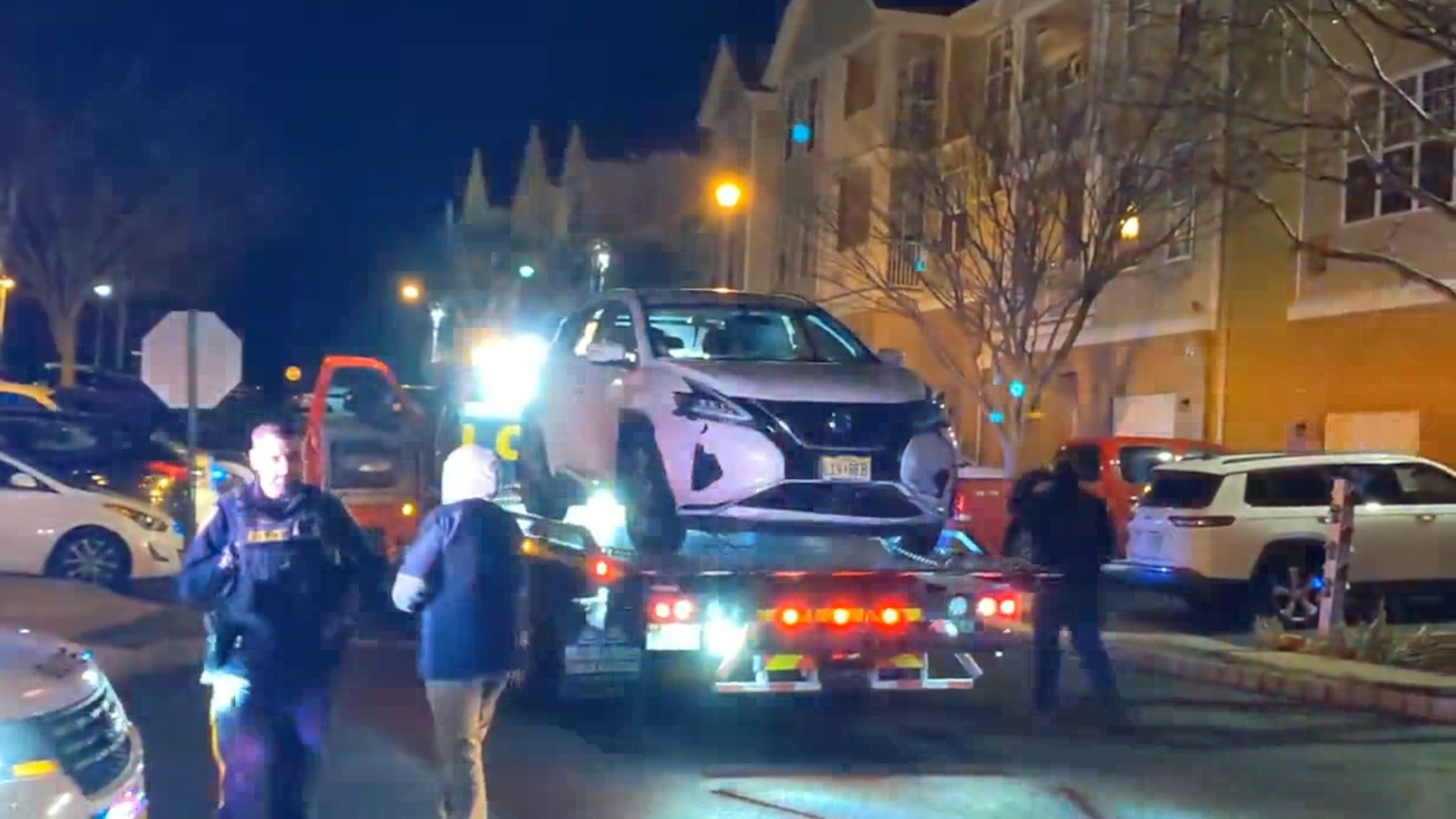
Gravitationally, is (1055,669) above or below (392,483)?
below

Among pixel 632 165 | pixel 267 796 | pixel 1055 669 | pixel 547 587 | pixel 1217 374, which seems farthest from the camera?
pixel 632 165

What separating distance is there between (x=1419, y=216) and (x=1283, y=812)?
1479cm

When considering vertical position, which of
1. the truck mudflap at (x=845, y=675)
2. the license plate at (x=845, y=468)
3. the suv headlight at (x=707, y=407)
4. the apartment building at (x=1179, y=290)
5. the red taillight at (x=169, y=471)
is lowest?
the truck mudflap at (x=845, y=675)

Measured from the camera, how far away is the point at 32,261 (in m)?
38.8

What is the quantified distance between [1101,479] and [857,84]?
18408mm

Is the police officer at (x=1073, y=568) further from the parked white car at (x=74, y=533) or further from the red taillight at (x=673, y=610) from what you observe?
the parked white car at (x=74, y=533)

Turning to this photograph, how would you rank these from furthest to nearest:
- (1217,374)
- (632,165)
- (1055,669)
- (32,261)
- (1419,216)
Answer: (632,165) → (32,261) → (1217,374) → (1419,216) → (1055,669)

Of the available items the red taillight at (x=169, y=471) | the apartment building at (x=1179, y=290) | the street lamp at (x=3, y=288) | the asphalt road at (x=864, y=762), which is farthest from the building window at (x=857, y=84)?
the asphalt road at (x=864, y=762)

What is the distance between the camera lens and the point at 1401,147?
63.1 ft

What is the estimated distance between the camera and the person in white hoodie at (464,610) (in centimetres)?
676

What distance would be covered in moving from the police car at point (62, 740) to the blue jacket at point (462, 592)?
1.18 m

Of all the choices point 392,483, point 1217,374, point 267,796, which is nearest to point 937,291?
point 1217,374

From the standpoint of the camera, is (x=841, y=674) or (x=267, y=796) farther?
(x=841, y=674)

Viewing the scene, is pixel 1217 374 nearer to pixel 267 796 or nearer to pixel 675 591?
pixel 675 591
